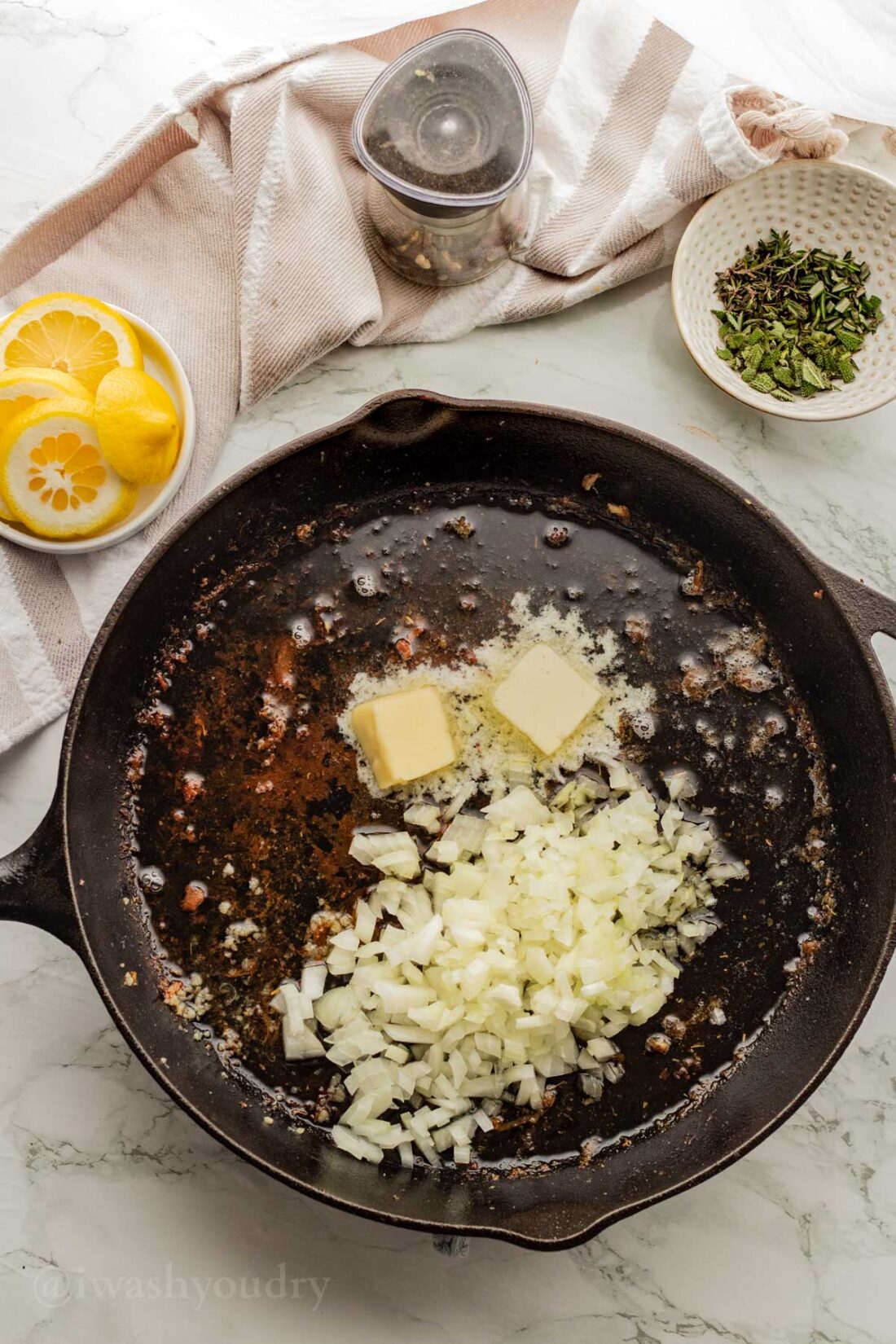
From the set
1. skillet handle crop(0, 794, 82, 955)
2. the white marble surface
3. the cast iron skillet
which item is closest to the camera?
skillet handle crop(0, 794, 82, 955)

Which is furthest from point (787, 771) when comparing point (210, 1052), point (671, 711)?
point (210, 1052)

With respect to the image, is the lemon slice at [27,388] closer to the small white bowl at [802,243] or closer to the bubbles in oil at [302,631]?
the bubbles in oil at [302,631]

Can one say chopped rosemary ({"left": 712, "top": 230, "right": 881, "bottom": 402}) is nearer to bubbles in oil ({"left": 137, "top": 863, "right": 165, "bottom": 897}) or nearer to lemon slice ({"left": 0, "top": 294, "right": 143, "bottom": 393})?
lemon slice ({"left": 0, "top": 294, "right": 143, "bottom": 393})

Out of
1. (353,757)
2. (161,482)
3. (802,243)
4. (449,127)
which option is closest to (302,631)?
(353,757)

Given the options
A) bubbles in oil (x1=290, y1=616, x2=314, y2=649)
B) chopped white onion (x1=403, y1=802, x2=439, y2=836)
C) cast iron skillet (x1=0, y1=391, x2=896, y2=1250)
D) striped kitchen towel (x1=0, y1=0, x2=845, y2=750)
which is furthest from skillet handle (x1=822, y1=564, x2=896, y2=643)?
bubbles in oil (x1=290, y1=616, x2=314, y2=649)

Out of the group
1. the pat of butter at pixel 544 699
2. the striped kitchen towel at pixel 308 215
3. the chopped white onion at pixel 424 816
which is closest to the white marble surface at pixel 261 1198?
the striped kitchen towel at pixel 308 215

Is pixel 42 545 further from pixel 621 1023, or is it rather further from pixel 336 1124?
pixel 621 1023

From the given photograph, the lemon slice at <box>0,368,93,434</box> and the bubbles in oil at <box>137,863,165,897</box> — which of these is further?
the bubbles in oil at <box>137,863,165,897</box>
